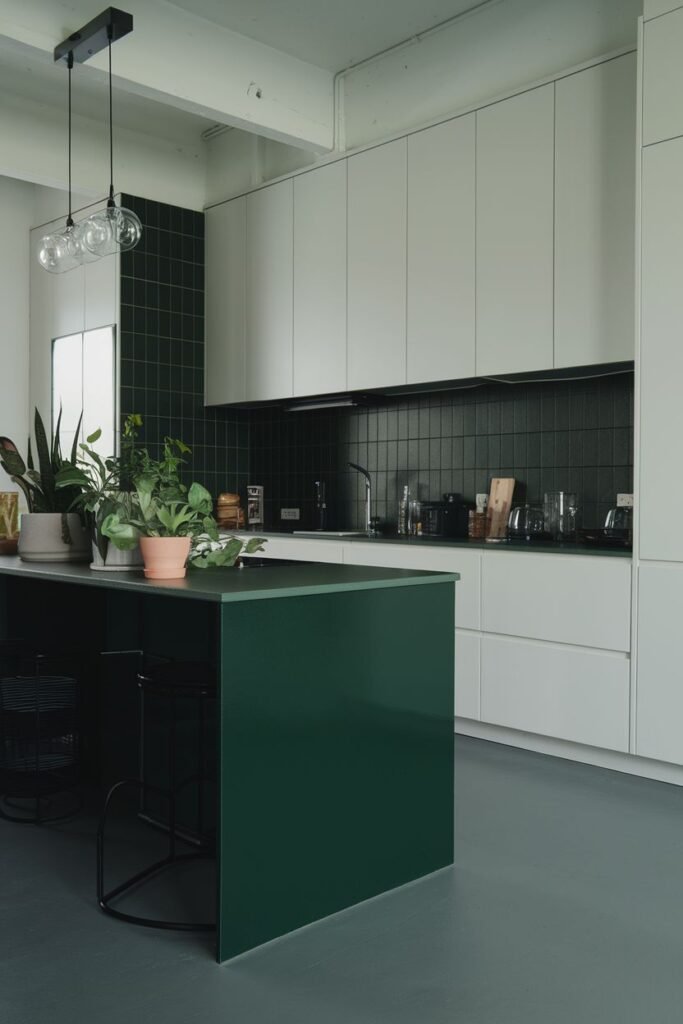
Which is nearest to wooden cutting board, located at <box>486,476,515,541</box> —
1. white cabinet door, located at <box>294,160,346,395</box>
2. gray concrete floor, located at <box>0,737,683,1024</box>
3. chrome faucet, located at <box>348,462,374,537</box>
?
chrome faucet, located at <box>348,462,374,537</box>

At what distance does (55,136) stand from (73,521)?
329cm

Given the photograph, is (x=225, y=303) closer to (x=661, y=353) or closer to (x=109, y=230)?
(x=109, y=230)

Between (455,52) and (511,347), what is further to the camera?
(455,52)

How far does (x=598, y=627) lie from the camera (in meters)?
3.64

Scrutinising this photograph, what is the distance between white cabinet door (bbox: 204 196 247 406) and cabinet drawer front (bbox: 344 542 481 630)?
1.70 meters

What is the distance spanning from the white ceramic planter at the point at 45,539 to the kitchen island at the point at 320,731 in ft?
0.31

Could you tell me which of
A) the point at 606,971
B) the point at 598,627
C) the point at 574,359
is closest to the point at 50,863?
the point at 606,971

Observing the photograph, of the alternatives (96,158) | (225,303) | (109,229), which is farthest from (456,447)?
(96,158)

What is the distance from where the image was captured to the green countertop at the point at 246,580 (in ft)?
7.13

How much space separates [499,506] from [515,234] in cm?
128

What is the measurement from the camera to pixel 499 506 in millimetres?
4613

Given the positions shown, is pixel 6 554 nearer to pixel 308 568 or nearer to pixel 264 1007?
pixel 308 568

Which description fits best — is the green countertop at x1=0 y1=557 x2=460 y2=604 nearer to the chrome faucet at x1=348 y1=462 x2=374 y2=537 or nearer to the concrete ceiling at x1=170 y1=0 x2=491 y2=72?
the chrome faucet at x1=348 y1=462 x2=374 y2=537

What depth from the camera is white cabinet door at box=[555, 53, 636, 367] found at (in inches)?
148
